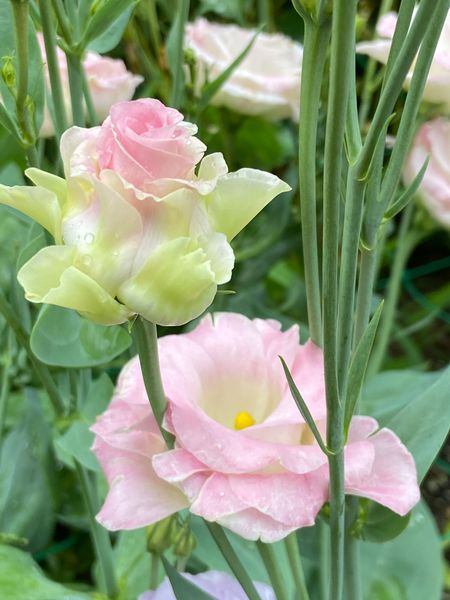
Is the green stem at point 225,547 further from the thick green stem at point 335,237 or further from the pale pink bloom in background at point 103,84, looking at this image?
the pale pink bloom in background at point 103,84

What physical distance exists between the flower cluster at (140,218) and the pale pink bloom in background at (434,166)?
30cm

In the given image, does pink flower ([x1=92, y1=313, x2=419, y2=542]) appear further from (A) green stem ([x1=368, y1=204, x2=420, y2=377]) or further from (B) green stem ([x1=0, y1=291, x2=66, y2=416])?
(A) green stem ([x1=368, y1=204, x2=420, y2=377])

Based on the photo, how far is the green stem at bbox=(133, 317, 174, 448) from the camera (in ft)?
0.65

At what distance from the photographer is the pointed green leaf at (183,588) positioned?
261 mm

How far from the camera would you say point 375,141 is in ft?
0.60

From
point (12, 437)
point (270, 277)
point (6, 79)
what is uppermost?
point (6, 79)

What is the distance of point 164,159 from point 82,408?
0.21 metres

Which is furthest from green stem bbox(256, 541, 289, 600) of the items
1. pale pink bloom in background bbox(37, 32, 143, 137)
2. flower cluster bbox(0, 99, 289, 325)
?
pale pink bloom in background bbox(37, 32, 143, 137)

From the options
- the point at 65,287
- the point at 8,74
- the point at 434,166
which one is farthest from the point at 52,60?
the point at 434,166

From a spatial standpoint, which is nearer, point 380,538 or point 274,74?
point 380,538

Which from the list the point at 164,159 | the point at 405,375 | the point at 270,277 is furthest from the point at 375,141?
the point at 270,277

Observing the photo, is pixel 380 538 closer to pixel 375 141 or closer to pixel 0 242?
pixel 375 141

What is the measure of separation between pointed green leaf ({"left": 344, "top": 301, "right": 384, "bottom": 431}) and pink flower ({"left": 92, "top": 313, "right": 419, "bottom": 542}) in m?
0.02

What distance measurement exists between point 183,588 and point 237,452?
6 centimetres
